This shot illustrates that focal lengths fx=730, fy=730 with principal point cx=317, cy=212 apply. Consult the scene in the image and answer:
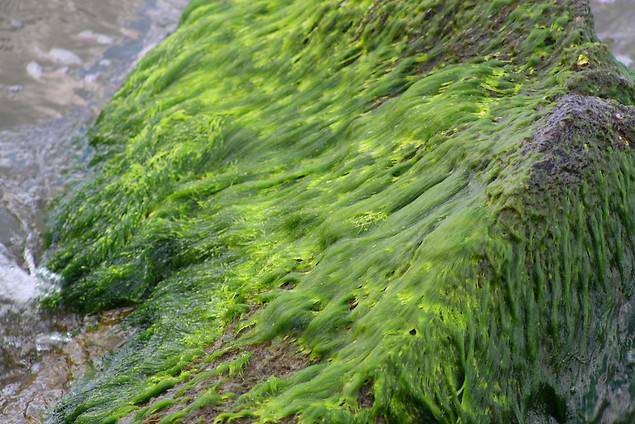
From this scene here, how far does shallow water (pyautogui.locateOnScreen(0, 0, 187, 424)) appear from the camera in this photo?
3502 millimetres

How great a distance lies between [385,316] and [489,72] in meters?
1.56

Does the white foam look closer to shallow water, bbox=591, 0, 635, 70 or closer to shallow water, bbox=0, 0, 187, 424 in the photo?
shallow water, bbox=0, 0, 187, 424

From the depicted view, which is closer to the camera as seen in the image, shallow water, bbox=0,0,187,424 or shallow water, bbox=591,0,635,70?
shallow water, bbox=0,0,187,424

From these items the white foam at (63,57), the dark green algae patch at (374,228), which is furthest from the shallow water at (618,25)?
the white foam at (63,57)

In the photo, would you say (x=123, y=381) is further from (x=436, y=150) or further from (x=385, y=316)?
(x=436, y=150)

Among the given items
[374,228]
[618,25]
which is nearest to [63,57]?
[374,228]

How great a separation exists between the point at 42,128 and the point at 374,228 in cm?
327

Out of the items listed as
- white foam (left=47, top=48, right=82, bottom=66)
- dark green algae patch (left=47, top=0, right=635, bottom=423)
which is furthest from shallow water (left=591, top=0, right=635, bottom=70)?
white foam (left=47, top=48, right=82, bottom=66)

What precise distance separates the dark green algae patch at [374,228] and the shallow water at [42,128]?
21 centimetres

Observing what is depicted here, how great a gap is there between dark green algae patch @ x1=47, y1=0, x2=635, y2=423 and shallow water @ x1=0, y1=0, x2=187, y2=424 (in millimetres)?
213

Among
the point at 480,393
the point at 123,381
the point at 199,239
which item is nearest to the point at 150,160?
the point at 199,239

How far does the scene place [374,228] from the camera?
3.09 meters

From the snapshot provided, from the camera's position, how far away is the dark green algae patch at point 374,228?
2535mm

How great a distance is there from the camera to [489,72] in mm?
3551
